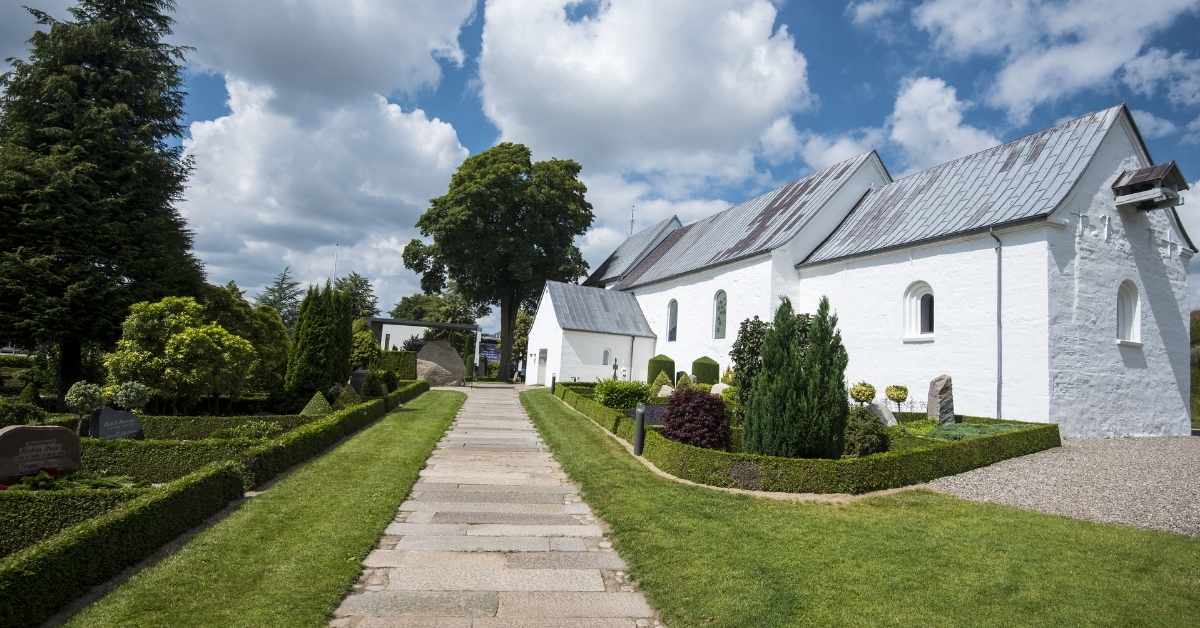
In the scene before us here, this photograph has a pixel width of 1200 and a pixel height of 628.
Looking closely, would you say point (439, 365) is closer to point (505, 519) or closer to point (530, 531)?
point (505, 519)

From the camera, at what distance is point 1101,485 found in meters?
8.49

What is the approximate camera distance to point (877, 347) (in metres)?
18.0

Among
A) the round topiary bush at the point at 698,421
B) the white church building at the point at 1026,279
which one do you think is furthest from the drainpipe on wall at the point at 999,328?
the round topiary bush at the point at 698,421

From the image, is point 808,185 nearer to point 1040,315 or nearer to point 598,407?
point 1040,315

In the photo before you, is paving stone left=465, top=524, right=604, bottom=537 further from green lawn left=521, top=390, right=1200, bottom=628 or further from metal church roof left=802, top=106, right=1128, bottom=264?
metal church roof left=802, top=106, right=1128, bottom=264

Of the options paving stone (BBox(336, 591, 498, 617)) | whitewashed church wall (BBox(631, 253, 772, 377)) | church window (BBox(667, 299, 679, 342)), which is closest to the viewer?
→ paving stone (BBox(336, 591, 498, 617))

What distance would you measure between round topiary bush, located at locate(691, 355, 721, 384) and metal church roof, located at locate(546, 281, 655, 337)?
257 inches

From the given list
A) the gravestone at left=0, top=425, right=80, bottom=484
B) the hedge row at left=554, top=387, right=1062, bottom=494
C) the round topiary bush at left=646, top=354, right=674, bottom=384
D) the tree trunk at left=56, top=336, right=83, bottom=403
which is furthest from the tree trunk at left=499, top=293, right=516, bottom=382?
the gravestone at left=0, top=425, right=80, bottom=484

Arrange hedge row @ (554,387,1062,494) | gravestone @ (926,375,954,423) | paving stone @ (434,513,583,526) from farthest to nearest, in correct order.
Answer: gravestone @ (926,375,954,423)
hedge row @ (554,387,1062,494)
paving stone @ (434,513,583,526)

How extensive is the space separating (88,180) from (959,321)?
75.6 feet

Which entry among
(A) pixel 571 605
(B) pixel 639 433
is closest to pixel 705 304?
(B) pixel 639 433

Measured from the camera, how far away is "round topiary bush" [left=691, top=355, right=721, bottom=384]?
2367 centimetres

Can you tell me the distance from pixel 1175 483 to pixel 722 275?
1750 centimetres

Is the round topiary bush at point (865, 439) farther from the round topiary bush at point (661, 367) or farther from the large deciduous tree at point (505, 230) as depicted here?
the large deciduous tree at point (505, 230)
